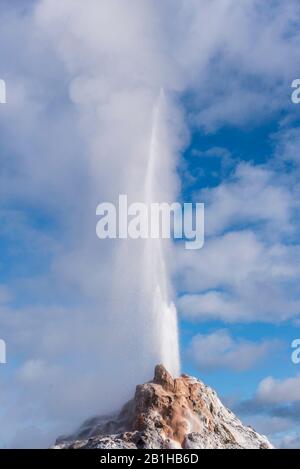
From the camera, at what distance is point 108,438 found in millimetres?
81312

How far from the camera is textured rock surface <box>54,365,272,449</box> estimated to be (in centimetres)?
8169

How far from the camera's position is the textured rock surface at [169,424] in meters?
81.7

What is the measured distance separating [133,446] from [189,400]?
42.3ft

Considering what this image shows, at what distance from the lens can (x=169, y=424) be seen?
84000mm
